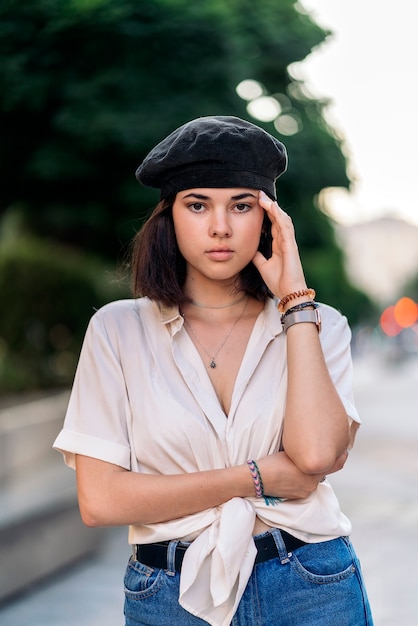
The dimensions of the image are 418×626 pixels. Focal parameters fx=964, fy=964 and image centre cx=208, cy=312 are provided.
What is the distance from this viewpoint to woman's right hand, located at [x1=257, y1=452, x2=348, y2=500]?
6.56ft

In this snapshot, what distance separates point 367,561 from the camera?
6.37 m

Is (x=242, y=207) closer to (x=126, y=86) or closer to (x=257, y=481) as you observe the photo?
(x=257, y=481)

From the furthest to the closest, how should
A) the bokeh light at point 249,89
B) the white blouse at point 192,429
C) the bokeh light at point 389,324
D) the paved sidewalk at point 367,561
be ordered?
the bokeh light at point 389,324, the bokeh light at point 249,89, the paved sidewalk at point 367,561, the white blouse at point 192,429

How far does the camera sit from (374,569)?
6.16 metres

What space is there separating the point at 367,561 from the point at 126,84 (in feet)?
12.3

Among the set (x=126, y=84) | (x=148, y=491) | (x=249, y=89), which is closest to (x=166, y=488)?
(x=148, y=491)

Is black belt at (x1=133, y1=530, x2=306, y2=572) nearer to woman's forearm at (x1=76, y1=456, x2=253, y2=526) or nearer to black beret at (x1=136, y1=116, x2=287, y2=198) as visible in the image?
woman's forearm at (x1=76, y1=456, x2=253, y2=526)

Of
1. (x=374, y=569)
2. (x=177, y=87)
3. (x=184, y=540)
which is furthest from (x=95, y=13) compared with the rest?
(x=184, y=540)

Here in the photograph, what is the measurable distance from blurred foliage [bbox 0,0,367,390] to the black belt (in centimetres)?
438

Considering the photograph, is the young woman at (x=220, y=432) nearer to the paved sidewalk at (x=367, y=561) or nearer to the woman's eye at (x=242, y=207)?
the woman's eye at (x=242, y=207)

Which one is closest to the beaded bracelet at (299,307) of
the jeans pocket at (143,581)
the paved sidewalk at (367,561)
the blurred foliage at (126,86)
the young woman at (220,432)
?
the young woman at (220,432)

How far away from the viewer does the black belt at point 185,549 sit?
1.97 meters

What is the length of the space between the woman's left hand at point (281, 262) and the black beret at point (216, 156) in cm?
10

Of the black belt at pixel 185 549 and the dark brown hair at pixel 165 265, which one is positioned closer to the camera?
the black belt at pixel 185 549
